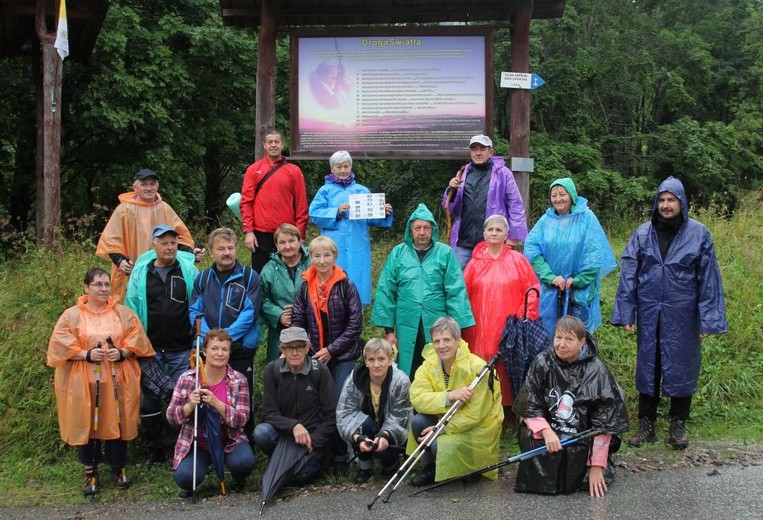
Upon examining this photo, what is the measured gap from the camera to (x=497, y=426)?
16.5 ft

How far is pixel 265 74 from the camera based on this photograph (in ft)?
26.0

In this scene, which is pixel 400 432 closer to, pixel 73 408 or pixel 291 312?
pixel 291 312

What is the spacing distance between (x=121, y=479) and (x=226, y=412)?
3.54 feet

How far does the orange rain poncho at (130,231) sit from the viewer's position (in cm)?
637

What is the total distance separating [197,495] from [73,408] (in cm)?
112

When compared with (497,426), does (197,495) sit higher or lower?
lower

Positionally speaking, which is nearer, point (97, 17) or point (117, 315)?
point (117, 315)

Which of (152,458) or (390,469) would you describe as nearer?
(390,469)

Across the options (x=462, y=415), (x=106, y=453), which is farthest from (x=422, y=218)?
(x=106, y=453)

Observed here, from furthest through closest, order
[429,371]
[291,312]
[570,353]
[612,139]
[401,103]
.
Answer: [612,139]
[401,103]
[291,312]
[429,371]
[570,353]

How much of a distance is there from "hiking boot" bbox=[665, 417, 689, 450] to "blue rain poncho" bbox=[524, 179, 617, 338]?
3.31 feet

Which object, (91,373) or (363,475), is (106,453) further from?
(363,475)

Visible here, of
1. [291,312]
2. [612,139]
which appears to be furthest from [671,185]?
[612,139]

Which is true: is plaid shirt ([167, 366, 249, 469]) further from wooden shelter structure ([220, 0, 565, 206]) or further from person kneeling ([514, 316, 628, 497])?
wooden shelter structure ([220, 0, 565, 206])
